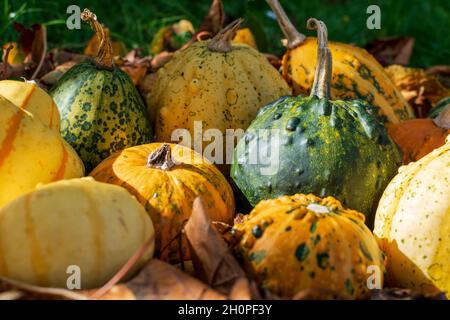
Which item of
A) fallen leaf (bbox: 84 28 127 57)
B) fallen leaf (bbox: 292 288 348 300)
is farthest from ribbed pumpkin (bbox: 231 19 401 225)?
fallen leaf (bbox: 84 28 127 57)

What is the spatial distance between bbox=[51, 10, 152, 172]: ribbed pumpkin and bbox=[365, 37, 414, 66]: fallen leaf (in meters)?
2.19

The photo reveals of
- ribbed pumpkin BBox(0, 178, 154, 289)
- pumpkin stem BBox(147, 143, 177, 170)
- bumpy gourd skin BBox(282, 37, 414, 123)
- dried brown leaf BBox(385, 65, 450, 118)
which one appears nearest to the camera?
ribbed pumpkin BBox(0, 178, 154, 289)

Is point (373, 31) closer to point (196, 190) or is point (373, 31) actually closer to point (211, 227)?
point (196, 190)

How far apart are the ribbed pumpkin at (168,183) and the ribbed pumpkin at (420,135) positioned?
3.08 feet

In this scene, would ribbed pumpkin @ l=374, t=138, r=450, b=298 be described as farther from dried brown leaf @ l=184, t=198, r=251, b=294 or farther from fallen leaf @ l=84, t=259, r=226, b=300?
fallen leaf @ l=84, t=259, r=226, b=300

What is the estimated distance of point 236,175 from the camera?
3.02 metres

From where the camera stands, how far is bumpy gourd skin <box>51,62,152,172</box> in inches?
122

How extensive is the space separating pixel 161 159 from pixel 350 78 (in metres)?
1.18

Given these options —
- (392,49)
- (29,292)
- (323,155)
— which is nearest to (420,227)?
(323,155)

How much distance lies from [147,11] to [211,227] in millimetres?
4097

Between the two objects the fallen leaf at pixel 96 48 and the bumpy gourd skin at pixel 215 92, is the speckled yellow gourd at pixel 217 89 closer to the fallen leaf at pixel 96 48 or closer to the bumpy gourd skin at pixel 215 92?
the bumpy gourd skin at pixel 215 92

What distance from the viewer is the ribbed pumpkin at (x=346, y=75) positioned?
352cm

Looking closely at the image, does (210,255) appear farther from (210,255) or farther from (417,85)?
(417,85)

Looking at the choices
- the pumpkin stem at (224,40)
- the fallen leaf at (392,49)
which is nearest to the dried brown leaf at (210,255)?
the pumpkin stem at (224,40)
